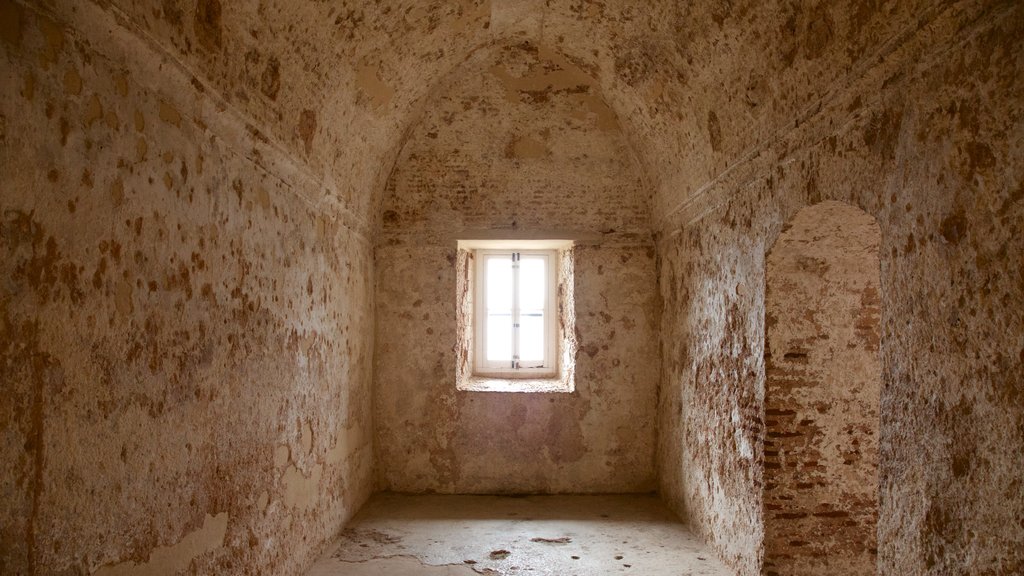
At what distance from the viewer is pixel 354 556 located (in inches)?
164

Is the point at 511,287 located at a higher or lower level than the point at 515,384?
higher

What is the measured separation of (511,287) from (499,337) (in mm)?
541

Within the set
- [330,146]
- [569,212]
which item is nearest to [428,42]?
[330,146]

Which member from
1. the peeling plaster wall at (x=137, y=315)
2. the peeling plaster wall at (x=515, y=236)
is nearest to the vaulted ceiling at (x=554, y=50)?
the peeling plaster wall at (x=137, y=315)

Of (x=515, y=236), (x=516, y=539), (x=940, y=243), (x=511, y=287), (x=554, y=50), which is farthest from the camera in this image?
(x=511, y=287)

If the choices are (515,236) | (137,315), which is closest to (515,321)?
(515,236)

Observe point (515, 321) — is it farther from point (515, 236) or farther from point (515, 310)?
point (515, 236)

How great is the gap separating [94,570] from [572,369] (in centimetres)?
443

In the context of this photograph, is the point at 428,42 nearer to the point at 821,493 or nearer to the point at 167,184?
the point at 167,184

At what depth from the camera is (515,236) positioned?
19.3 ft

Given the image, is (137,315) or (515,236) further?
(515,236)

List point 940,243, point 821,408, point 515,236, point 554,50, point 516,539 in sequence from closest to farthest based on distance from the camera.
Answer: point 940,243 < point 821,408 < point 516,539 < point 554,50 < point 515,236

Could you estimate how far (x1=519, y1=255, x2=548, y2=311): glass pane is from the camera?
260 inches

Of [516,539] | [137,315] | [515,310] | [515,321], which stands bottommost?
[516,539]
